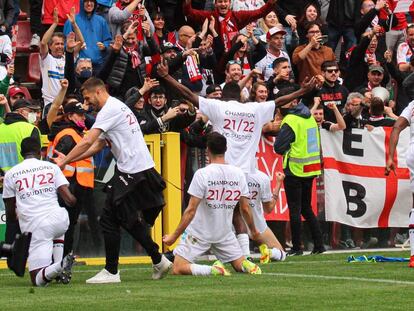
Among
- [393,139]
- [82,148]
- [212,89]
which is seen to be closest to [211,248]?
[82,148]

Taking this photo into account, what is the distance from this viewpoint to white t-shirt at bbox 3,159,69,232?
1441 cm

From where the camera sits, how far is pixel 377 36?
25.1 m

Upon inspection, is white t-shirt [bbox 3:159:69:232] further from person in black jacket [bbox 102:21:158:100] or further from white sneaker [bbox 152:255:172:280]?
person in black jacket [bbox 102:21:158:100]

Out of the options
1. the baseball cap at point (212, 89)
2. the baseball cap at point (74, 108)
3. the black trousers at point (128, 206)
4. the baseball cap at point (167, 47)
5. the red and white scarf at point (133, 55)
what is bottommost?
the black trousers at point (128, 206)

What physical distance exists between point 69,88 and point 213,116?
4.90m

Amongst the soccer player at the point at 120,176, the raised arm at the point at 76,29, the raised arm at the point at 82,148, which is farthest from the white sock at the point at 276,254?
the raised arm at the point at 76,29

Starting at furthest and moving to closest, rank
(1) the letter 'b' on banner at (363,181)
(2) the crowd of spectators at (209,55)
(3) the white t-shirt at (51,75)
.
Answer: (3) the white t-shirt at (51,75) < (1) the letter 'b' on banner at (363,181) < (2) the crowd of spectators at (209,55)

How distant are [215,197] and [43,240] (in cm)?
207

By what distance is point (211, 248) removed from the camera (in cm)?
1528

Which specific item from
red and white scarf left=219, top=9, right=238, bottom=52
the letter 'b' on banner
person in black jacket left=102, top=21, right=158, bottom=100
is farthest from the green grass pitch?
red and white scarf left=219, top=9, right=238, bottom=52

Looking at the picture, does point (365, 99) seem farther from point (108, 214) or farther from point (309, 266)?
point (108, 214)

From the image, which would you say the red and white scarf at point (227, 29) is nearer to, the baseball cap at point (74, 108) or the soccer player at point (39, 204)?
the baseball cap at point (74, 108)

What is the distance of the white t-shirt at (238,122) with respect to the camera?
1636cm

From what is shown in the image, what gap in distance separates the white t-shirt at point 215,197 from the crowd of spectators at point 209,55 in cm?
392
